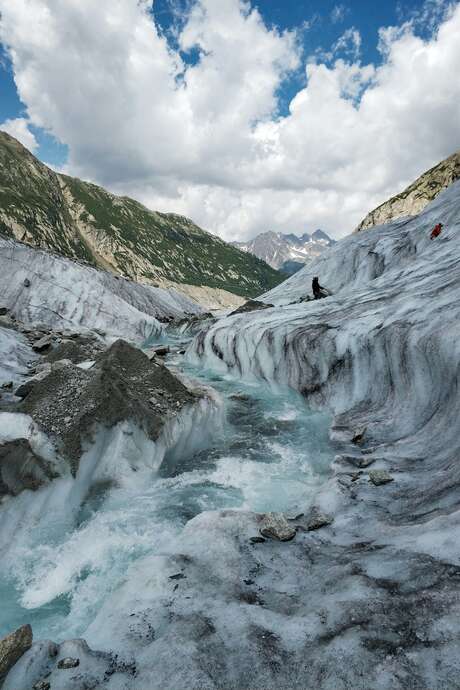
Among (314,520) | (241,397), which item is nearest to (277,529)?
(314,520)

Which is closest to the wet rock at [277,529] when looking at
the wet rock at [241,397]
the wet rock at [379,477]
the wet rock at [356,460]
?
the wet rock at [379,477]

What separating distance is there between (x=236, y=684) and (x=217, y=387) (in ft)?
48.2

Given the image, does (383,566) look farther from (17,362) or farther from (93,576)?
(17,362)

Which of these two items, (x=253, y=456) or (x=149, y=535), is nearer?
(x=149, y=535)

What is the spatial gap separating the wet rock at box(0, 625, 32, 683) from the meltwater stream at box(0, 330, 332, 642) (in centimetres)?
108

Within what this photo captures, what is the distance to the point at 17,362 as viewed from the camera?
16688 millimetres

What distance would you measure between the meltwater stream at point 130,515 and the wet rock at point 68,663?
1.27 m

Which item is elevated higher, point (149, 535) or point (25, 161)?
point (25, 161)

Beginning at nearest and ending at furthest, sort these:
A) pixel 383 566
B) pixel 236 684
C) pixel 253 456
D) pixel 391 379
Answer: pixel 236 684, pixel 383 566, pixel 253 456, pixel 391 379

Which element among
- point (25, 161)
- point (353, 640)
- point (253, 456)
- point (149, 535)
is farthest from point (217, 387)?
point (25, 161)

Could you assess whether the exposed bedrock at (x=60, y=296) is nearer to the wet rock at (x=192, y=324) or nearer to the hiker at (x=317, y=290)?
the wet rock at (x=192, y=324)

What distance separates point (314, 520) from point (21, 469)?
5613 mm

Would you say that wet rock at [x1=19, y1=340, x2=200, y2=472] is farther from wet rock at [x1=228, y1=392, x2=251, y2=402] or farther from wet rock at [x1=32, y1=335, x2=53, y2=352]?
wet rock at [x1=32, y1=335, x2=53, y2=352]

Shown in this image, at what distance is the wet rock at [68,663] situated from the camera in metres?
4.20
